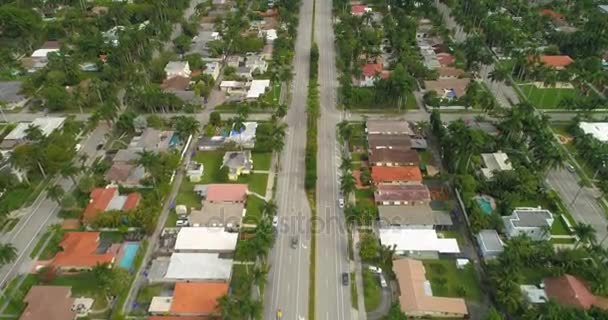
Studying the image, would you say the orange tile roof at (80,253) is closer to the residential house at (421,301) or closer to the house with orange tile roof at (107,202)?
the house with orange tile roof at (107,202)

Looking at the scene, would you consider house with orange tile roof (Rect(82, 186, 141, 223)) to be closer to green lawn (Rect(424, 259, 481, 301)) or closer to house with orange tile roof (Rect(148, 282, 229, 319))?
house with orange tile roof (Rect(148, 282, 229, 319))

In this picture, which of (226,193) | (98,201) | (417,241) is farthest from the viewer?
Answer: (226,193)

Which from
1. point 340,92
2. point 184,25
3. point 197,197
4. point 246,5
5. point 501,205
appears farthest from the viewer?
point 246,5

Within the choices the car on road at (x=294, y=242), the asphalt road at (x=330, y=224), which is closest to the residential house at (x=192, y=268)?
the car on road at (x=294, y=242)

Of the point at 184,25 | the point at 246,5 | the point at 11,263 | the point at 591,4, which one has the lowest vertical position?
the point at 11,263

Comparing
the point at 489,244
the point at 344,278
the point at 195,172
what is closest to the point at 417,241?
the point at 489,244

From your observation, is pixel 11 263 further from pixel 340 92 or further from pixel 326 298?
pixel 340 92

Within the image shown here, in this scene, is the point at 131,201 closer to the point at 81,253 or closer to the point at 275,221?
the point at 81,253

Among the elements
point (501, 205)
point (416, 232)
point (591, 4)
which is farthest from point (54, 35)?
point (591, 4)
